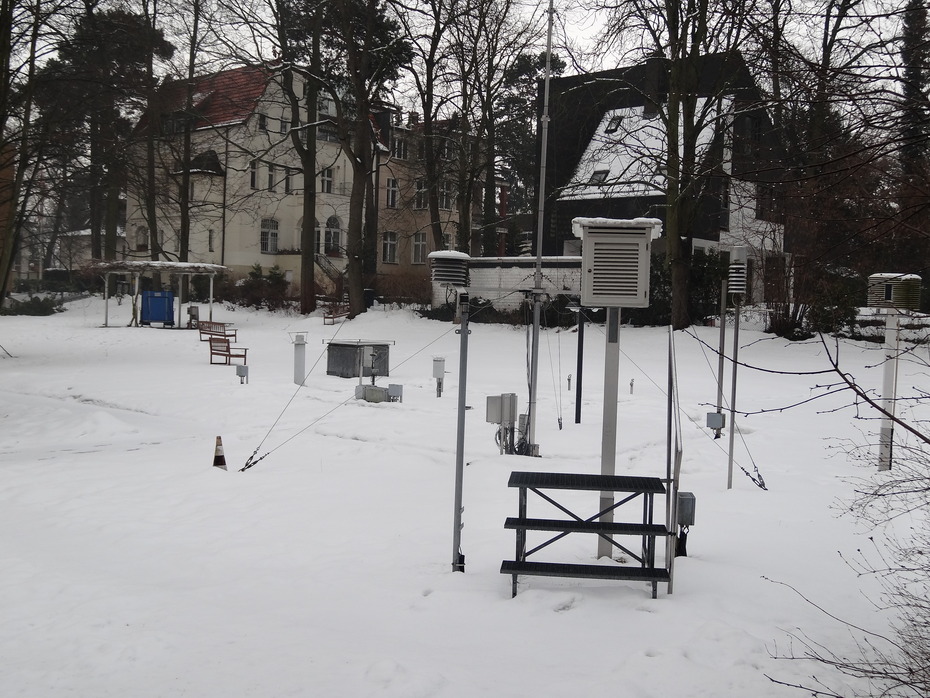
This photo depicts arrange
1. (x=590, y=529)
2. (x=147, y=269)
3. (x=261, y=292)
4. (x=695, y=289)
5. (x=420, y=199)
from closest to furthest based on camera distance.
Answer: (x=590, y=529) → (x=695, y=289) → (x=147, y=269) → (x=261, y=292) → (x=420, y=199)

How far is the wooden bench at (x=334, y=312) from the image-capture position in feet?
110

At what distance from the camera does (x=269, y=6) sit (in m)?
32.9

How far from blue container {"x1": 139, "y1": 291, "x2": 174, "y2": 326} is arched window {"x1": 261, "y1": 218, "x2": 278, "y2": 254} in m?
15.3

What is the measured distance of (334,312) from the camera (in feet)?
115

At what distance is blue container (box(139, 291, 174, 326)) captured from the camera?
3347cm

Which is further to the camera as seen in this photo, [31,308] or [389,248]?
[389,248]

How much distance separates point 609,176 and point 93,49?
21.3m

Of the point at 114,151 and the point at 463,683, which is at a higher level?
the point at 114,151

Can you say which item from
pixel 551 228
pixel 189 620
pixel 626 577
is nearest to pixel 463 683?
pixel 626 577

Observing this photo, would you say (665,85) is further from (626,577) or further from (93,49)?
(626,577)

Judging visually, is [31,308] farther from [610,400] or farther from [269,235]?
[610,400]

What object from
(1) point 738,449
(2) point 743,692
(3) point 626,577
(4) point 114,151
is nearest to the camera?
(2) point 743,692

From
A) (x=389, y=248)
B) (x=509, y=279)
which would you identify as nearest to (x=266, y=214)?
(x=389, y=248)

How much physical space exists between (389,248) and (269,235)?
8.32 m
